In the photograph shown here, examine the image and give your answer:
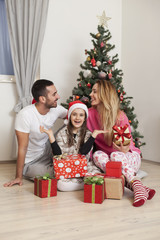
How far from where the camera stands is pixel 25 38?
3871 millimetres

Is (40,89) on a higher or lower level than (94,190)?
higher

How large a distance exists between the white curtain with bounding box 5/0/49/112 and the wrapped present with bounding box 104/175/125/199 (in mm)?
2009

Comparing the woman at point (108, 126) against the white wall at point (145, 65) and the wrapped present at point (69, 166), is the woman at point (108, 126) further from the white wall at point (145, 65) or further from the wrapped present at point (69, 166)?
the white wall at point (145, 65)

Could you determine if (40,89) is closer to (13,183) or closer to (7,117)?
(13,183)

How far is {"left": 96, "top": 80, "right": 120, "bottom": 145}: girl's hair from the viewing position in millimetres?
2820

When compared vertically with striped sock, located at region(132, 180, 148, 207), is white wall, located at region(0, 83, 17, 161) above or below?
above

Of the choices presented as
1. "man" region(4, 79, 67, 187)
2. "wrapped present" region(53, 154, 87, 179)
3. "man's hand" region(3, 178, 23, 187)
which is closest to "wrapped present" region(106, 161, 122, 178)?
"wrapped present" region(53, 154, 87, 179)

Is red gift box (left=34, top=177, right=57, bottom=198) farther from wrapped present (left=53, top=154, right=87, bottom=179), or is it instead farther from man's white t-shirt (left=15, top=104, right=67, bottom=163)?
man's white t-shirt (left=15, top=104, right=67, bottom=163)

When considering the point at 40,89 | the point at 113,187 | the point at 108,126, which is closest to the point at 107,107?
the point at 108,126

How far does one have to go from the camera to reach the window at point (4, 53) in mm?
3951

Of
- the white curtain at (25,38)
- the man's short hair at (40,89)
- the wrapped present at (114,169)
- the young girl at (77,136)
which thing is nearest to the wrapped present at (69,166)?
the young girl at (77,136)

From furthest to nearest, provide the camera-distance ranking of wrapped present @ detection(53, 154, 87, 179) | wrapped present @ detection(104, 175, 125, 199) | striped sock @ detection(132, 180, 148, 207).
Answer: wrapped present @ detection(53, 154, 87, 179) < wrapped present @ detection(104, 175, 125, 199) < striped sock @ detection(132, 180, 148, 207)

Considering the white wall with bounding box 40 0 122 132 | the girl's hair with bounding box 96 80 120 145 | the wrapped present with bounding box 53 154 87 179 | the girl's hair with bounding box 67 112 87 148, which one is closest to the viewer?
the wrapped present with bounding box 53 154 87 179

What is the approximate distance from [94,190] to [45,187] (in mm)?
402
